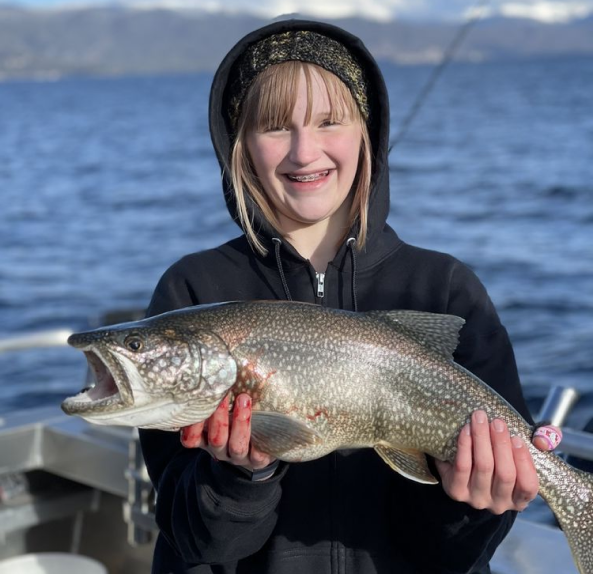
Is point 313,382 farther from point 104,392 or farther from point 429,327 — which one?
point 104,392

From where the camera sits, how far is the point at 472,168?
106 feet

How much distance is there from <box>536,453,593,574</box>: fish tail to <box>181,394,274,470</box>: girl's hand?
885 millimetres

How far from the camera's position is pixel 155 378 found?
2.84 meters

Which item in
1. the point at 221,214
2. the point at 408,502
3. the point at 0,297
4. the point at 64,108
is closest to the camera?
the point at 408,502

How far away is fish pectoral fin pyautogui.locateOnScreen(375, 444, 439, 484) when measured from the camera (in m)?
2.87

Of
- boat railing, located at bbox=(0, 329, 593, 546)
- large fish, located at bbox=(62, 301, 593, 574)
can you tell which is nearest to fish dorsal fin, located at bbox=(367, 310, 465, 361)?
large fish, located at bbox=(62, 301, 593, 574)

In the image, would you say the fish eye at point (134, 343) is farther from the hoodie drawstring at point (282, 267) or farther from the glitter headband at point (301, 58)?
the glitter headband at point (301, 58)

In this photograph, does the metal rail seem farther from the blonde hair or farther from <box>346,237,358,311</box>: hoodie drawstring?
<box>346,237,358,311</box>: hoodie drawstring

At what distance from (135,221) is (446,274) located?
78.4 feet

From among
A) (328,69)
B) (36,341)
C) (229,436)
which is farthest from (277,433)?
(36,341)

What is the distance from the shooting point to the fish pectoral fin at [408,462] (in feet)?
9.42

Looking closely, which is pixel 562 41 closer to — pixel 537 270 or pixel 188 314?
pixel 537 270

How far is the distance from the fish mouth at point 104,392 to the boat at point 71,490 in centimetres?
182

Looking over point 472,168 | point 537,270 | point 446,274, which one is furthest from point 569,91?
point 446,274
